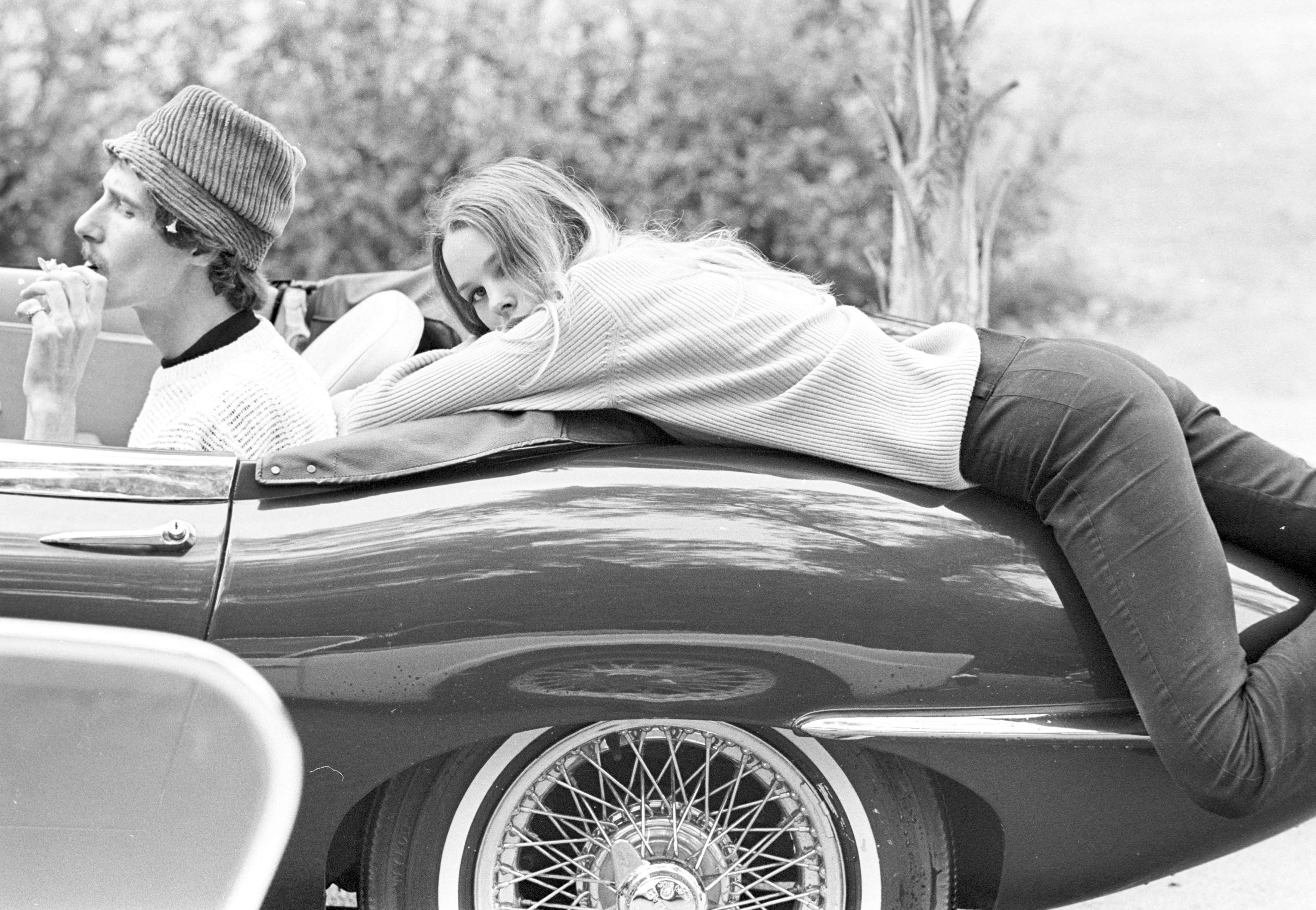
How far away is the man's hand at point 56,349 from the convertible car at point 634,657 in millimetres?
368

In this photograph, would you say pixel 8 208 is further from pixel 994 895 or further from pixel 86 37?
pixel 994 895

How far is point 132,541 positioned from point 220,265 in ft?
2.60

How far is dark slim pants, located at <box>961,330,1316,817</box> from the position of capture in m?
2.22

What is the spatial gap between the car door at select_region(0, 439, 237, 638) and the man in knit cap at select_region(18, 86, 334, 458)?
304 millimetres

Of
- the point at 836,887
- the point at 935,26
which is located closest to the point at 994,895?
the point at 836,887

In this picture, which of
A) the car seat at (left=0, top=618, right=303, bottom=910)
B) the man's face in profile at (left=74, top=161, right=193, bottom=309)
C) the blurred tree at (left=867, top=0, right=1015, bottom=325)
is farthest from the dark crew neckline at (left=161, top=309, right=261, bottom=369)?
the blurred tree at (left=867, top=0, right=1015, bottom=325)

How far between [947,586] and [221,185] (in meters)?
1.49

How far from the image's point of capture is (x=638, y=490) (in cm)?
225

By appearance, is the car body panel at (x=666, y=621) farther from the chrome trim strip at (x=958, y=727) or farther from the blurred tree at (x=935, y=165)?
the blurred tree at (x=935, y=165)

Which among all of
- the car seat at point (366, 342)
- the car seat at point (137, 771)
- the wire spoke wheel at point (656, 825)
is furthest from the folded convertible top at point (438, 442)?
the car seat at point (366, 342)

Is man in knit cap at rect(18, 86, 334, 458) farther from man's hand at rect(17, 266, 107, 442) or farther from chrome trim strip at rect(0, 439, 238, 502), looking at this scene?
chrome trim strip at rect(0, 439, 238, 502)

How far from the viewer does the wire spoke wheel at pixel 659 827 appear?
90.4 inches

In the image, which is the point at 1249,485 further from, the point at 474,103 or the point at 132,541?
the point at 474,103

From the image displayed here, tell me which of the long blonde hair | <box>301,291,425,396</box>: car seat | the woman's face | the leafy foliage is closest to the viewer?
the long blonde hair
